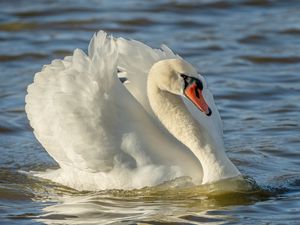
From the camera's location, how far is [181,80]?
9094 millimetres

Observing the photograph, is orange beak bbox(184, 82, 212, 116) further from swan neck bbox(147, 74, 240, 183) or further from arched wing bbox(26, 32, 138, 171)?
arched wing bbox(26, 32, 138, 171)

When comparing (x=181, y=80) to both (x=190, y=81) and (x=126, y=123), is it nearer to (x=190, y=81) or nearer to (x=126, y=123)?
(x=190, y=81)

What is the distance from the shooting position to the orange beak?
9008mm

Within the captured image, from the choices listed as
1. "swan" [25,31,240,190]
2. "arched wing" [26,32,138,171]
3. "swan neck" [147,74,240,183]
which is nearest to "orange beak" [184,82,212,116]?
"swan" [25,31,240,190]

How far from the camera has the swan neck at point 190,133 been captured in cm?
919

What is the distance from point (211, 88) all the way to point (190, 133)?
15.1ft

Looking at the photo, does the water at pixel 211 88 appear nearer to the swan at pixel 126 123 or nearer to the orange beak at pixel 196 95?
the swan at pixel 126 123

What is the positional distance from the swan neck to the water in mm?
184

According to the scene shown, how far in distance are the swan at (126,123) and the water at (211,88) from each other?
0.17 m

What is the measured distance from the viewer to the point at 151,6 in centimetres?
1888

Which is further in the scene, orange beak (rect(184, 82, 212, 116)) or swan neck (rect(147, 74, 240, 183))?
swan neck (rect(147, 74, 240, 183))

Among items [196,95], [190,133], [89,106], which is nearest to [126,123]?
[89,106]

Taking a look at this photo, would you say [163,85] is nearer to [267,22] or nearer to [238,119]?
[238,119]

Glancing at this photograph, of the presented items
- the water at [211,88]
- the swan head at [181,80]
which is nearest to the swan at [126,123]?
the swan head at [181,80]
